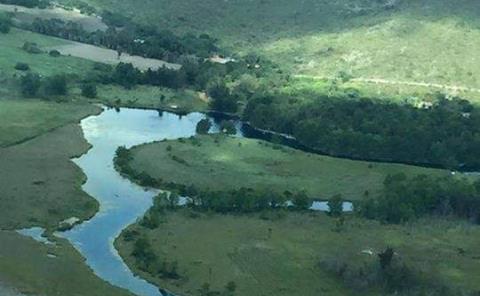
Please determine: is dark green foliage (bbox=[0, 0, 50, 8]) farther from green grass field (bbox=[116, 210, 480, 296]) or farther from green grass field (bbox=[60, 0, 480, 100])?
green grass field (bbox=[116, 210, 480, 296])

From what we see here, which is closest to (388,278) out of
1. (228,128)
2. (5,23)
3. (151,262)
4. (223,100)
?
(151,262)

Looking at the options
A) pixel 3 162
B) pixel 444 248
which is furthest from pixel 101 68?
pixel 444 248

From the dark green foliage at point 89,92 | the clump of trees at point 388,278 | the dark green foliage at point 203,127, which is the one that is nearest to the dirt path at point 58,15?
the dark green foliage at point 89,92

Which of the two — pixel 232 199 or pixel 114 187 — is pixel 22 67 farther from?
pixel 232 199

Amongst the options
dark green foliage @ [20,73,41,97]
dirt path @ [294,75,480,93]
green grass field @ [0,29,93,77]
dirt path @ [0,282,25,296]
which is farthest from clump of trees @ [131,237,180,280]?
dirt path @ [294,75,480,93]

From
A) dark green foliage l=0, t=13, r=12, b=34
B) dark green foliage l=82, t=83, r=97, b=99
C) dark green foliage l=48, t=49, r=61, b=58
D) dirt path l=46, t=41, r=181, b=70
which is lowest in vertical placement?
dark green foliage l=82, t=83, r=97, b=99
